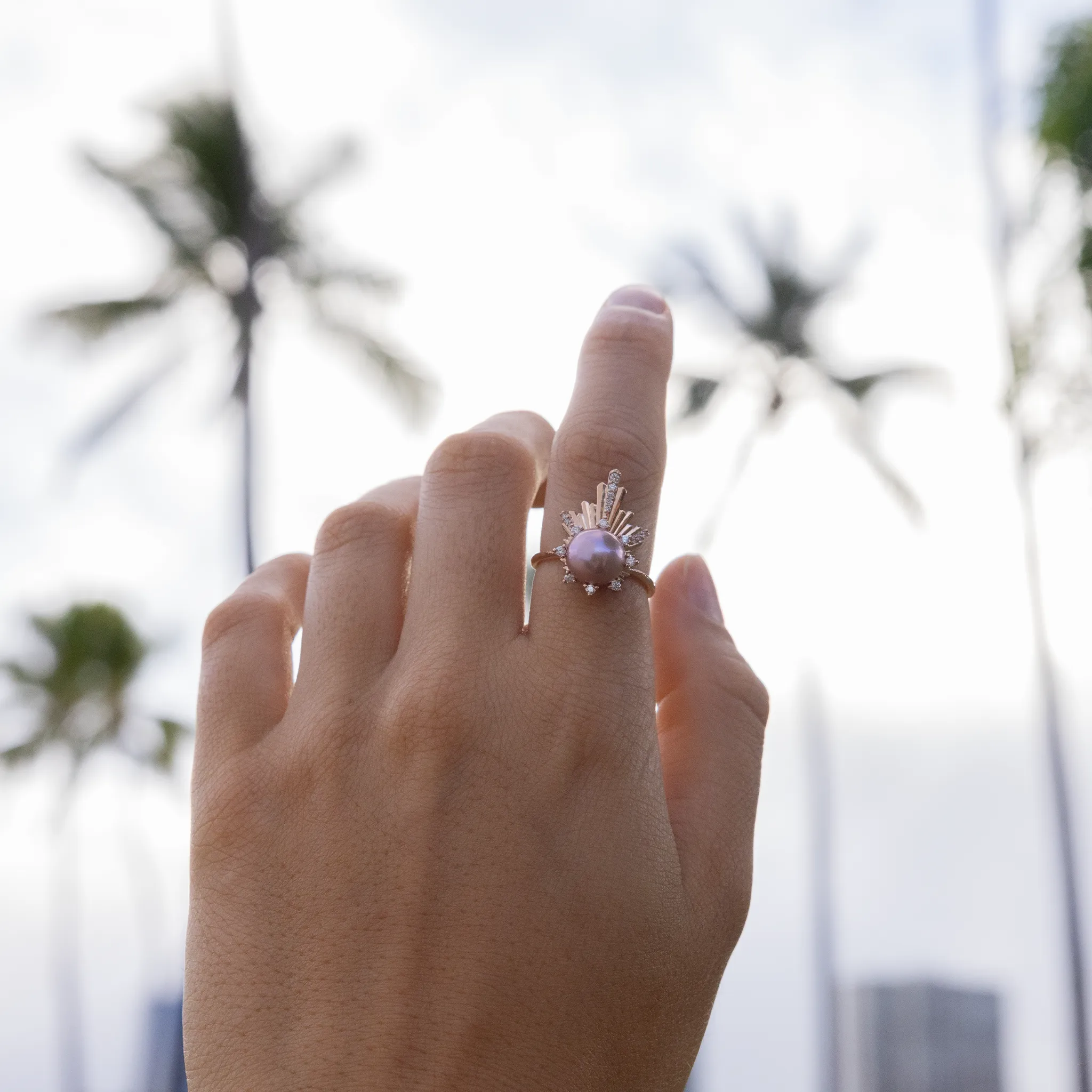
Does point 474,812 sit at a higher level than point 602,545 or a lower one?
lower

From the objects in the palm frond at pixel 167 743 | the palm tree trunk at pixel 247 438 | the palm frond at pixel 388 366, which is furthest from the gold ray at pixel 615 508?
the palm frond at pixel 167 743

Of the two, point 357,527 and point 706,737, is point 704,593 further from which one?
point 357,527

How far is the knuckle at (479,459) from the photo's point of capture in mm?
1342

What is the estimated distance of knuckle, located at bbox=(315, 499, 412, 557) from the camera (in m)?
1.40

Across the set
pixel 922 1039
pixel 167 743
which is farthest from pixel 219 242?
pixel 922 1039

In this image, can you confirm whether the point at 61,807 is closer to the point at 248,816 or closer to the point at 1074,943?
the point at 1074,943

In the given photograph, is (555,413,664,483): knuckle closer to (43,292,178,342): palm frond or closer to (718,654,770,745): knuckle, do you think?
(718,654,770,745): knuckle

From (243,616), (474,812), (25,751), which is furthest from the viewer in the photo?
(25,751)

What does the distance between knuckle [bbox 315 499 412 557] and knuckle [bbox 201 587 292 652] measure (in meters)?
0.13

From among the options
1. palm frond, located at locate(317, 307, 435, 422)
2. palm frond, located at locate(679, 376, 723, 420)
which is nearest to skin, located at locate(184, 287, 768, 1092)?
palm frond, located at locate(317, 307, 435, 422)

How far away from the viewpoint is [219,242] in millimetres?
18359

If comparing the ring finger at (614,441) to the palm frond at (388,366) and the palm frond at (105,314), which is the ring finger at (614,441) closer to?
the palm frond at (388,366)

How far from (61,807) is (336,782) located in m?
33.8

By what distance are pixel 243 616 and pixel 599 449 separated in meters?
0.51
